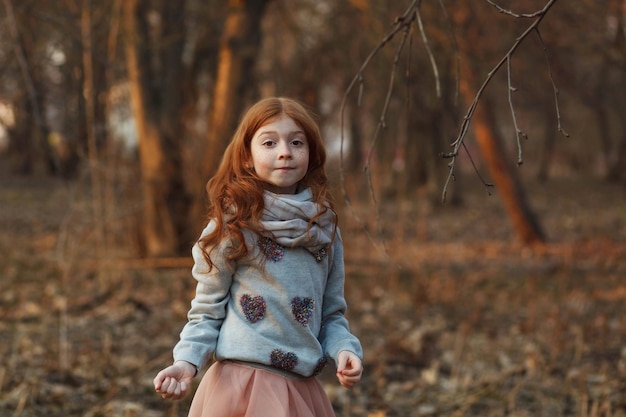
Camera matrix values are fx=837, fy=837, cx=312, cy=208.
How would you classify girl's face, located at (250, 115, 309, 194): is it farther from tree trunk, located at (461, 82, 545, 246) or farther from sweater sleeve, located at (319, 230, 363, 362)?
tree trunk, located at (461, 82, 545, 246)

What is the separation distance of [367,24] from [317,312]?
21.8 feet

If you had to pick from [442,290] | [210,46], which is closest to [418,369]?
[442,290]

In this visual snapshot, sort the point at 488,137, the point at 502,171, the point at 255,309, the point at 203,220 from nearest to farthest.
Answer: the point at 255,309 → the point at 203,220 → the point at 488,137 → the point at 502,171

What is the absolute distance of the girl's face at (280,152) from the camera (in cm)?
241

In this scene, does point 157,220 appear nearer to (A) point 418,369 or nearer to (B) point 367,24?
(B) point 367,24

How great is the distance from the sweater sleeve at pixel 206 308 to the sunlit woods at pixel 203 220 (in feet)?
1.99

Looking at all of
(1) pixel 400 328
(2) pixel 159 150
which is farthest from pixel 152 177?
(1) pixel 400 328

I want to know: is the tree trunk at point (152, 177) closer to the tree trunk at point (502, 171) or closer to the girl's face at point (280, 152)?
the tree trunk at point (502, 171)

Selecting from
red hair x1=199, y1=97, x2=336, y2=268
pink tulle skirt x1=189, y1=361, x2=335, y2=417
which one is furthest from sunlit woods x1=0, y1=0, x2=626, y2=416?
pink tulle skirt x1=189, y1=361, x2=335, y2=417

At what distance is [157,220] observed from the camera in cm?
920

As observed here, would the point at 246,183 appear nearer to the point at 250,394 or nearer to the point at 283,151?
the point at 283,151

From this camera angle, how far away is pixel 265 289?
2363 mm

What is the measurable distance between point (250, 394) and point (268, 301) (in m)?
0.26

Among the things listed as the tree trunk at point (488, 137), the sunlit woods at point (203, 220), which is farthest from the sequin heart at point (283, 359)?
the tree trunk at point (488, 137)
